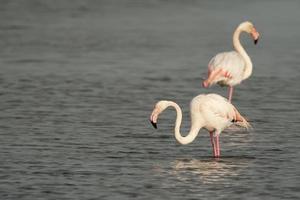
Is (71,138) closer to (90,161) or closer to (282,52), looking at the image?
(90,161)

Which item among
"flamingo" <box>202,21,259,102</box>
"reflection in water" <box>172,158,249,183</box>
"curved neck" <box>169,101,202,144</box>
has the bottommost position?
"reflection in water" <box>172,158,249,183</box>

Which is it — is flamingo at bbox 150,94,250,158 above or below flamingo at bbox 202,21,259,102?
below

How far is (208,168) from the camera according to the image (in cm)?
1141

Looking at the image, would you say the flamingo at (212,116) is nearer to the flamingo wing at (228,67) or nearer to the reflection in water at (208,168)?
the reflection in water at (208,168)

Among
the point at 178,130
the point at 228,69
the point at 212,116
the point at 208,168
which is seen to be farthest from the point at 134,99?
the point at 208,168

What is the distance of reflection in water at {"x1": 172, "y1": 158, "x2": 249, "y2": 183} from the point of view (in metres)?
10.9

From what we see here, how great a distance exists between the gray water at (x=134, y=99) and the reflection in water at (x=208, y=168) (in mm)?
21

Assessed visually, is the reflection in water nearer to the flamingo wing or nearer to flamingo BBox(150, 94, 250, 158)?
flamingo BBox(150, 94, 250, 158)

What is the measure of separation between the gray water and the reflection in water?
0.02 metres

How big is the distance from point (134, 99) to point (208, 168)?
5244mm

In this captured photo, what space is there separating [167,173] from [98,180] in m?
0.81

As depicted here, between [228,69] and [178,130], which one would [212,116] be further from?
[228,69]

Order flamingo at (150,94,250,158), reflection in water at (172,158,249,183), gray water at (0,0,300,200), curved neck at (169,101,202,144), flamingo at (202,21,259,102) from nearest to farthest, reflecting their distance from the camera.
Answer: gray water at (0,0,300,200)
reflection in water at (172,158,249,183)
curved neck at (169,101,202,144)
flamingo at (150,94,250,158)
flamingo at (202,21,259,102)

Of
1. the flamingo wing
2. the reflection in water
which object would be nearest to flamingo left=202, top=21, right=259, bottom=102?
the flamingo wing
